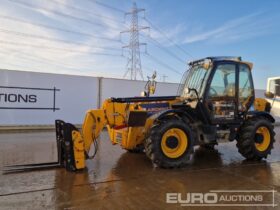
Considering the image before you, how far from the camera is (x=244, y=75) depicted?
305 inches

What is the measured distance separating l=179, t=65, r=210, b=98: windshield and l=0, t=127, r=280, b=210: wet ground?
1.64 metres

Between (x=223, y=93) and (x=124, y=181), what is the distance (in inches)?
129

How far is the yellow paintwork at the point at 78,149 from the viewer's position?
611 centimetres

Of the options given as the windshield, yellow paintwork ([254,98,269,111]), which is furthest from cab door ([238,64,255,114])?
the windshield

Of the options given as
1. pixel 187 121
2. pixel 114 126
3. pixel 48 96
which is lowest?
pixel 114 126

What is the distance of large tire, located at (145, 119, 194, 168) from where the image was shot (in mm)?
6469

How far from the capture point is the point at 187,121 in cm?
707

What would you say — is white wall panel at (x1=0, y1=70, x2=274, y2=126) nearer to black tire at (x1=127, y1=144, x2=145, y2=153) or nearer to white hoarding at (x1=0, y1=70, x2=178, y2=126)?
white hoarding at (x1=0, y1=70, x2=178, y2=126)

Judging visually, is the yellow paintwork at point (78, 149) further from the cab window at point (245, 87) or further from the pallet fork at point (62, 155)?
the cab window at point (245, 87)

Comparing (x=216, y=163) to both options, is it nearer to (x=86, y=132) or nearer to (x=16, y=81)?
(x=86, y=132)

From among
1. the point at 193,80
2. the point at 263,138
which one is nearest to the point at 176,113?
the point at 193,80

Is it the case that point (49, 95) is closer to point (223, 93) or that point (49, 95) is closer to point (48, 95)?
point (48, 95)

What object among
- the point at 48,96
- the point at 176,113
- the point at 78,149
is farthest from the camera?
the point at 48,96

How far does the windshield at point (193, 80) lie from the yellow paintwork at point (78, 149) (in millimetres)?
2737
